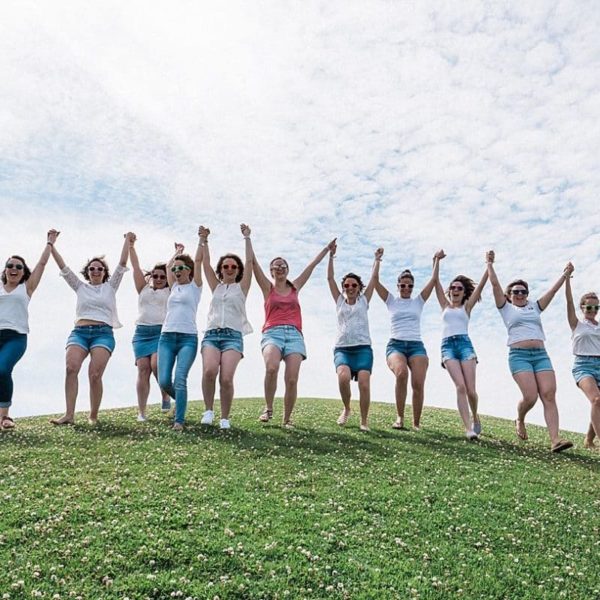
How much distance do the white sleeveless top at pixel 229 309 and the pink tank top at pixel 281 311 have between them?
0.55 metres

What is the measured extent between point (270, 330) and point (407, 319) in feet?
11.0

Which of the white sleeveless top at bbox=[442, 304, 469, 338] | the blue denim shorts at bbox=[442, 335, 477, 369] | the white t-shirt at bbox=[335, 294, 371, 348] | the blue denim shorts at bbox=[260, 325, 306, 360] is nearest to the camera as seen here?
the blue denim shorts at bbox=[260, 325, 306, 360]

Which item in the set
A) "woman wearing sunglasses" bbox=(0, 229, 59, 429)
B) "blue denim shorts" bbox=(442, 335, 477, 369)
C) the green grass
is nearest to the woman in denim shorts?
"blue denim shorts" bbox=(442, 335, 477, 369)

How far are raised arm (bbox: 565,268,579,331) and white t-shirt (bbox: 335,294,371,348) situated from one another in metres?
4.78

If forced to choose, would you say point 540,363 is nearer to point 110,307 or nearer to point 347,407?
point 347,407

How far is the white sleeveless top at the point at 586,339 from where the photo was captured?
13852mm

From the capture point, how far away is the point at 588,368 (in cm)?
1384

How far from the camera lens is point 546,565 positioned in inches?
294

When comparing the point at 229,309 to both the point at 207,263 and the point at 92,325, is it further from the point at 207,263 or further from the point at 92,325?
the point at 92,325

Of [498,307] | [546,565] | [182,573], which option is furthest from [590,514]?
[182,573]

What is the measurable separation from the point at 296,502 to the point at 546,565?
3337 millimetres

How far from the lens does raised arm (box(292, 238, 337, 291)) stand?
13.2 meters

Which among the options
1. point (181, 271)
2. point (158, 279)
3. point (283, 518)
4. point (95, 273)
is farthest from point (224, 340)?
point (283, 518)

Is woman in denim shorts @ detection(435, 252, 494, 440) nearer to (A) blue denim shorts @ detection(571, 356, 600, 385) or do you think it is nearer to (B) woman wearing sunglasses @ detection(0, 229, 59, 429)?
(A) blue denim shorts @ detection(571, 356, 600, 385)
